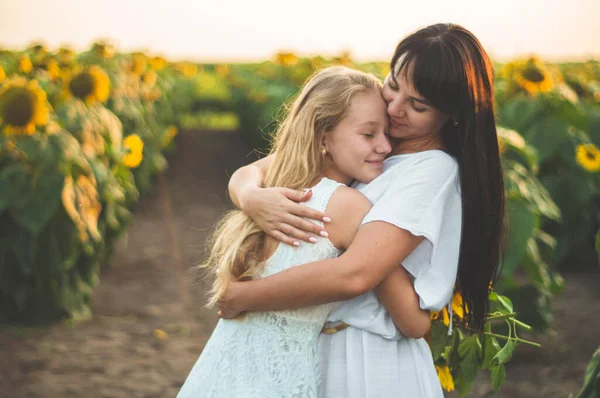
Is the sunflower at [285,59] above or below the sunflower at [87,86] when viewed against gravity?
below

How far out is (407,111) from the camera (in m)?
1.76

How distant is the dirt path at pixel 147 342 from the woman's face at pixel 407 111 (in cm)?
227

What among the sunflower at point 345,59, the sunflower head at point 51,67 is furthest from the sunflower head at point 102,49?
the sunflower at point 345,59

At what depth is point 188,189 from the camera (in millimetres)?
9719

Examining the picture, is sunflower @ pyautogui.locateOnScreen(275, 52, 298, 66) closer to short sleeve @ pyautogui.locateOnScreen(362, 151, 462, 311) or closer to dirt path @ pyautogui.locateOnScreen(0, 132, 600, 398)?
dirt path @ pyautogui.locateOnScreen(0, 132, 600, 398)

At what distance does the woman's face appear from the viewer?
1.75 m

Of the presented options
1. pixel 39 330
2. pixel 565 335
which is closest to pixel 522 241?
pixel 565 335

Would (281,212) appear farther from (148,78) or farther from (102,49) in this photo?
(148,78)

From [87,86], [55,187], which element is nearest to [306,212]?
[55,187]

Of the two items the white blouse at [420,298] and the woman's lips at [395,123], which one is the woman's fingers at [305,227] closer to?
the white blouse at [420,298]

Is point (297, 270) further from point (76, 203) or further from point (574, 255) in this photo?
point (574, 255)

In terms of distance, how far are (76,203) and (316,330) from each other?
9.54 feet

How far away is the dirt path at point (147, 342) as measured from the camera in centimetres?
380

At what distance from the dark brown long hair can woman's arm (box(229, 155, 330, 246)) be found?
0.36 meters
